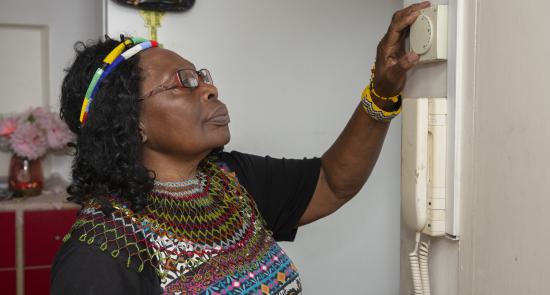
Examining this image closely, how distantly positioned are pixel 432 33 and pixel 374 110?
31cm

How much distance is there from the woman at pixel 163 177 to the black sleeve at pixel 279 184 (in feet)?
0.26

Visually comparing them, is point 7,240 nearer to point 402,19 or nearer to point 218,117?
point 218,117

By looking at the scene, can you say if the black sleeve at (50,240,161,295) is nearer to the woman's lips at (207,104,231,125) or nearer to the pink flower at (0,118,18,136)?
the woman's lips at (207,104,231,125)

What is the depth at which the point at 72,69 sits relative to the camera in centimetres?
124

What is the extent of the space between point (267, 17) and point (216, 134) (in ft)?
4.28


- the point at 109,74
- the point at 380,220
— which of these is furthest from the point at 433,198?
the point at 380,220

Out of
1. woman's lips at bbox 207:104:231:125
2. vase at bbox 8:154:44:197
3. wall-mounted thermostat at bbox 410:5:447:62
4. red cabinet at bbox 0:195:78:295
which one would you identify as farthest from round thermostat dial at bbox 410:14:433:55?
vase at bbox 8:154:44:197

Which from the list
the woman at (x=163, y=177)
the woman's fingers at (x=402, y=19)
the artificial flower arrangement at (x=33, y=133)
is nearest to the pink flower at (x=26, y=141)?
the artificial flower arrangement at (x=33, y=133)

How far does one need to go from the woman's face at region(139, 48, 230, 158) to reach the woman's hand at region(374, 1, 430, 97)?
0.35 meters

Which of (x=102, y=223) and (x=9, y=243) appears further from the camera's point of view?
(x=9, y=243)

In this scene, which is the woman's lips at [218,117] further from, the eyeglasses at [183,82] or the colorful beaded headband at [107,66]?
→ the colorful beaded headband at [107,66]

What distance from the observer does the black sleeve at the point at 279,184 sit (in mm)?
1445

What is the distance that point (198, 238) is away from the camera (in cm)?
117

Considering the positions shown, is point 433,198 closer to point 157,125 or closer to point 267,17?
point 157,125
